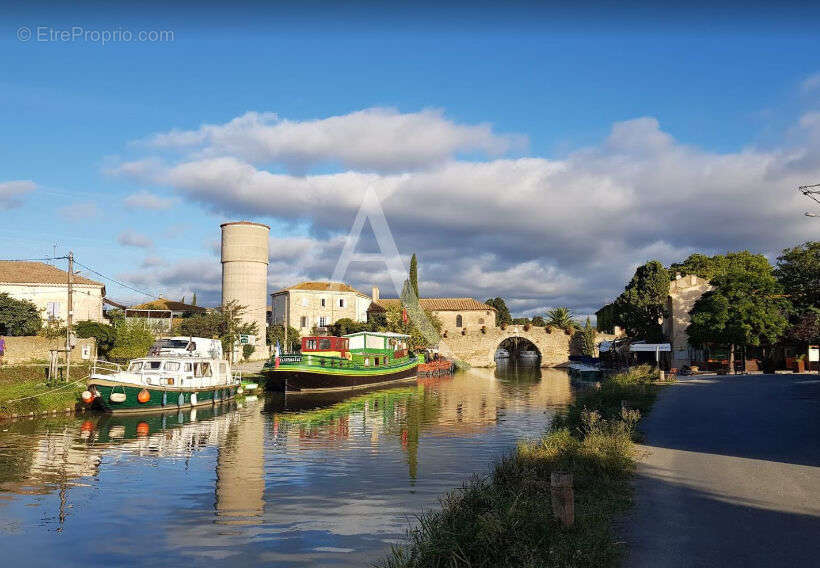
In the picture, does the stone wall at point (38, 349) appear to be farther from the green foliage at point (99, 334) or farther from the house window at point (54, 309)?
the house window at point (54, 309)

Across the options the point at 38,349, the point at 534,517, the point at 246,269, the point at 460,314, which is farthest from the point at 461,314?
the point at 534,517

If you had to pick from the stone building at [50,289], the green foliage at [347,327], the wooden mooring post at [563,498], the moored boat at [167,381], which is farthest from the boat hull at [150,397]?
the green foliage at [347,327]

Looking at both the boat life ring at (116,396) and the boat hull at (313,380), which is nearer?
the boat life ring at (116,396)

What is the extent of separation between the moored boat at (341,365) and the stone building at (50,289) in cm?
2273

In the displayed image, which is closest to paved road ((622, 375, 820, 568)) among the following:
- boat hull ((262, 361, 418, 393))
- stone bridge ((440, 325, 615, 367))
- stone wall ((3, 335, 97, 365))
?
boat hull ((262, 361, 418, 393))

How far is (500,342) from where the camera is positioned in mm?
88438

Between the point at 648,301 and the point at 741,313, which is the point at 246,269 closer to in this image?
the point at 648,301

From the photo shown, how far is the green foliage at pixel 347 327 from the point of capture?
85.9m

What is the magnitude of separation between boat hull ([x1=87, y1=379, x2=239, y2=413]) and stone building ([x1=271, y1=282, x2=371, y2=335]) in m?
50.8

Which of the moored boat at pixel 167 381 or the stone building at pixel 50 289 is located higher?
the stone building at pixel 50 289

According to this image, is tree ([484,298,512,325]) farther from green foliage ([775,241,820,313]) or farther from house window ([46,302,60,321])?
house window ([46,302,60,321])

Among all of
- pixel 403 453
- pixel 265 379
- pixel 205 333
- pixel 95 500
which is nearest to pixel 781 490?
pixel 403 453

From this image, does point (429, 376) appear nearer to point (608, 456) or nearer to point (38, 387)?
point (38, 387)

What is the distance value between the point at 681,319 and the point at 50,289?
58.4 m
